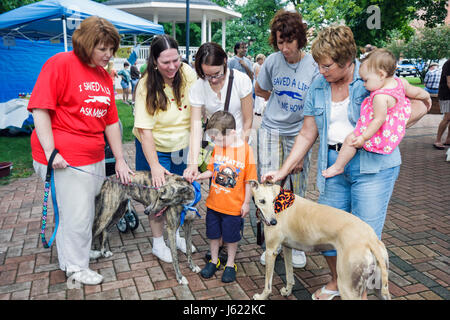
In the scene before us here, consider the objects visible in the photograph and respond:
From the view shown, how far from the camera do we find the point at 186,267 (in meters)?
3.56

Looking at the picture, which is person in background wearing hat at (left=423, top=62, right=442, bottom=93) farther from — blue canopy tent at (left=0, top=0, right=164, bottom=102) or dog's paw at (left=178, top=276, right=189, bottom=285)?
dog's paw at (left=178, top=276, right=189, bottom=285)

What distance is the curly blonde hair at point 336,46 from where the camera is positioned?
2.39 meters

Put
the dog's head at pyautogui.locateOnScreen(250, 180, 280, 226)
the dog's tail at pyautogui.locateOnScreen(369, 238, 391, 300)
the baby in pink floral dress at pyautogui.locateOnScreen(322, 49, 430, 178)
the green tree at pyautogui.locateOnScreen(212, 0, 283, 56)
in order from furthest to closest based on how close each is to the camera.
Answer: the green tree at pyautogui.locateOnScreen(212, 0, 283, 56) → the dog's head at pyautogui.locateOnScreen(250, 180, 280, 226) → the baby in pink floral dress at pyautogui.locateOnScreen(322, 49, 430, 178) → the dog's tail at pyautogui.locateOnScreen(369, 238, 391, 300)

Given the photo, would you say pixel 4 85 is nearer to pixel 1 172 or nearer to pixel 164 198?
pixel 1 172

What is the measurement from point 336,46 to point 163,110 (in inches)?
62.5

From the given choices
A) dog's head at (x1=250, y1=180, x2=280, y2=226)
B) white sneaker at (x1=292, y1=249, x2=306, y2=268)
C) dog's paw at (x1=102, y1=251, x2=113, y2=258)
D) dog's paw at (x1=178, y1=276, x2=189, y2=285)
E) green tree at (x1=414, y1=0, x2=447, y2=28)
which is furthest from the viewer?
green tree at (x1=414, y1=0, x2=447, y2=28)

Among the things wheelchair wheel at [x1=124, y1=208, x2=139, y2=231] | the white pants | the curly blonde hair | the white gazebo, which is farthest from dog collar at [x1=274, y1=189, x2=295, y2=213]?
the white gazebo

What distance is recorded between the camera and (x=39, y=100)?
2.69 meters

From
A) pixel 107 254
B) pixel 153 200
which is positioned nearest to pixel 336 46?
pixel 153 200

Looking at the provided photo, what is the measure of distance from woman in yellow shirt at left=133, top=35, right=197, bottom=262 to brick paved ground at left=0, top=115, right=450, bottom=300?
38.6 inches

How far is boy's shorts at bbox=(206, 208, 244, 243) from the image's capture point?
126 inches

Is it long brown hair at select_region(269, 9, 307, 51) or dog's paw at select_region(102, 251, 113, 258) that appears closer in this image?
long brown hair at select_region(269, 9, 307, 51)

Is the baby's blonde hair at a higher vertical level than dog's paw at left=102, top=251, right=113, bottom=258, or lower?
higher
